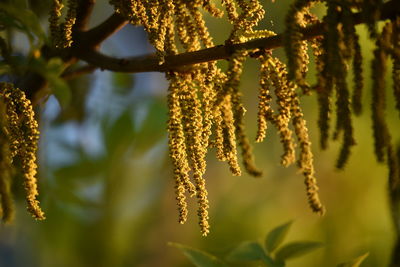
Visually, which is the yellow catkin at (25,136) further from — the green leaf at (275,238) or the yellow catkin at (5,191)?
the green leaf at (275,238)

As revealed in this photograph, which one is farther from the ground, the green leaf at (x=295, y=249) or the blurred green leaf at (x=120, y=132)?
the blurred green leaf at (x=120, y=132)

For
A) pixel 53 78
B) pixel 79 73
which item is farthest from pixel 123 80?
pixel 53 78

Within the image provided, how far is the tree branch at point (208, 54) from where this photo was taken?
1.82 feet

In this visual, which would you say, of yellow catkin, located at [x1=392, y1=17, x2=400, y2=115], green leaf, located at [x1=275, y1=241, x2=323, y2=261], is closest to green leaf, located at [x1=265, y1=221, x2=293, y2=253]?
green leaf, located at [x1=275, y1=241, x2=323, y2=261]

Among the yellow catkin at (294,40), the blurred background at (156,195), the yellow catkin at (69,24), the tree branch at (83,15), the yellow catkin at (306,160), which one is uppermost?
the blurred background at (156,195)

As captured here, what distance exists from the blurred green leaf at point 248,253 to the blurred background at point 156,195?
107 cm

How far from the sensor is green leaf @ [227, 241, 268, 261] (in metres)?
0.81

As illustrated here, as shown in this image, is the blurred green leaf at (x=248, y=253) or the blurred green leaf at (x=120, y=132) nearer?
the blurred green leaf at (x=248, y=253)

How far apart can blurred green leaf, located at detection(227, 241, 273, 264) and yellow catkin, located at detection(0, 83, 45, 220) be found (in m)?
0.29

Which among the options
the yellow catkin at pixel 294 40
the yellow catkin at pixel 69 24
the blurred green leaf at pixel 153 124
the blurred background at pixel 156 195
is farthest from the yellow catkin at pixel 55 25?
the blurred green leaf at pixel 153 124

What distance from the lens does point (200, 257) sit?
2.66 ft

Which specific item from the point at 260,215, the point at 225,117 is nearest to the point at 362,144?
the point at 260,215

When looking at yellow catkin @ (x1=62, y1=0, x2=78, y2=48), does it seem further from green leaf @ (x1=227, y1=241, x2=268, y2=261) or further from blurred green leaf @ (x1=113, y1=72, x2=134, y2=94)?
blurred green leaf @ (x1=113, y1=72, x2=134, y2=94)

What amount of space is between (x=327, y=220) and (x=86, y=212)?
89 cm
